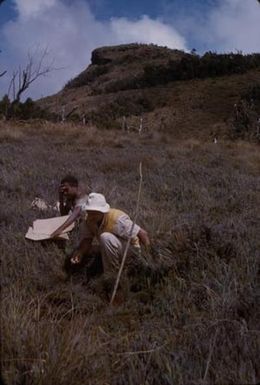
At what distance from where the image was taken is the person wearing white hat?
569 cm

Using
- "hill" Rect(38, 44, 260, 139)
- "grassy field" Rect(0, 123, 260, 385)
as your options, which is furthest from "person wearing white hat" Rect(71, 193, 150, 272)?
"hill" Rect(38, 44, 260, 139)

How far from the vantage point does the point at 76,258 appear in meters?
5.73

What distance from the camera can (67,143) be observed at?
794 inches

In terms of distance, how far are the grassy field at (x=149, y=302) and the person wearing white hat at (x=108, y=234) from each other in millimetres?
180

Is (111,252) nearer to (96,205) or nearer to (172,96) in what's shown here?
(96,205)

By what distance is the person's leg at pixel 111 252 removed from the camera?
18.6ft

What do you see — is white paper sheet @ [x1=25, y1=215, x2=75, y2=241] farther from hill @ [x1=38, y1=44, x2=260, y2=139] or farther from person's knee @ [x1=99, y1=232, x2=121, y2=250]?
hill @ [x1=38, y1=44, x2=260, y2=139]

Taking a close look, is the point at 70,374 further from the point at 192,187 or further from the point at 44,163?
the point at 44,163

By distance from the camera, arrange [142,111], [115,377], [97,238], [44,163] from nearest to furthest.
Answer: [115,377] < [97,238] < [44,163] < [142,111]

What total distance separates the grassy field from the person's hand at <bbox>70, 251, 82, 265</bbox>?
0.44 feet

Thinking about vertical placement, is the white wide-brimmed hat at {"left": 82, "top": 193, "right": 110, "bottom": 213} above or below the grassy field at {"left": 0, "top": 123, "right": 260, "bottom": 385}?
above

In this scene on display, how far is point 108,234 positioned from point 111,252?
0.22 meters

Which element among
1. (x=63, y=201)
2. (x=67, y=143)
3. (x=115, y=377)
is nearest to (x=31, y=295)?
(x=115, y=377)

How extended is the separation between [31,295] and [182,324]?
4.07 ft
